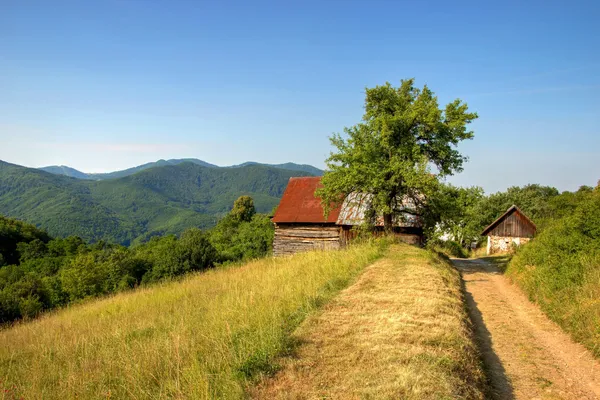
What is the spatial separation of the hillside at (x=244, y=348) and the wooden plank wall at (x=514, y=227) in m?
23.7

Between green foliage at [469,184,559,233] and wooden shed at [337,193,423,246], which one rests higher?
green foliage at [469,184,559,233]

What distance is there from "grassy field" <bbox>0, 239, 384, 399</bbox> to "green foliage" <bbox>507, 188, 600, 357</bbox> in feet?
8.34

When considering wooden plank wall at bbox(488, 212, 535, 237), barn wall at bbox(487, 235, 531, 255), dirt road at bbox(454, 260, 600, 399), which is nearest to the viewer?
dirt road at bbox(454, 260, 600, 399)

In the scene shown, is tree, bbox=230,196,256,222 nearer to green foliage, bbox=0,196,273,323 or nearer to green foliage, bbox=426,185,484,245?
green foliage, bbox=0,196,273,323

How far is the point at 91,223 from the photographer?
520ft

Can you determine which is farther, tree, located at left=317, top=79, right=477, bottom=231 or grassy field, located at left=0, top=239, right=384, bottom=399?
tree, located at left=317, top=79, right=477, bottom=231

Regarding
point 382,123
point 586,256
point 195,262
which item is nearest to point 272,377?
point 586,256

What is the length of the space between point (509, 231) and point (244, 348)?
30.6 metres

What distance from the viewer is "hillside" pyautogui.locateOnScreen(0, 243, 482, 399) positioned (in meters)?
4.64

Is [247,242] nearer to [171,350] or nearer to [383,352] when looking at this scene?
[171,350]

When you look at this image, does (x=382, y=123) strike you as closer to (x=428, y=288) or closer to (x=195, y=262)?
(x=428, y=288)

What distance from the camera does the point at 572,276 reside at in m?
9.34

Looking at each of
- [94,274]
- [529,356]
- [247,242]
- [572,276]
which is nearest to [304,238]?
[247,242]

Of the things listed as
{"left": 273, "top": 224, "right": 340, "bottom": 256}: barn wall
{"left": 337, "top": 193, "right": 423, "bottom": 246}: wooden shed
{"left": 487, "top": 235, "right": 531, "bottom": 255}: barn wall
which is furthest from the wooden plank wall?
{"left": 273, "top": 224, "right": 340, "bottom": 256}: barn wall
